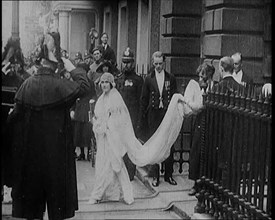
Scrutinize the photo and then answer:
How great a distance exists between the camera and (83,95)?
5.19 meters

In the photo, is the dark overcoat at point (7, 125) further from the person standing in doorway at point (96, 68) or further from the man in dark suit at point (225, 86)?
the man in dark suit at point (225, 86)

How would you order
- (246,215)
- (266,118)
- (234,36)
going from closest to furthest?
(266,118) < (246,215) < (234,36)

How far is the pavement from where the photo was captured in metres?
5.37

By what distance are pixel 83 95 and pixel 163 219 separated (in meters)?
1.22

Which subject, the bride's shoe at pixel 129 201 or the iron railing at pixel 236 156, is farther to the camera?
the bride's shoe at pixel 129 201

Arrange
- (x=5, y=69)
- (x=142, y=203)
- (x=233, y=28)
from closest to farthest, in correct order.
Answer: (x=5, y=69) < (x=233, y=28) < (x=142, y=203)

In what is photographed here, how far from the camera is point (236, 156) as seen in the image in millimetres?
5375

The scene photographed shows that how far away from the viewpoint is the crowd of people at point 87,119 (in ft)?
16.4

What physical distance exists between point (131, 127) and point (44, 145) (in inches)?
38.9

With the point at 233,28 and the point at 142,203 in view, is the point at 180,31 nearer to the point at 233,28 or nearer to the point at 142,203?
the point at 233,28

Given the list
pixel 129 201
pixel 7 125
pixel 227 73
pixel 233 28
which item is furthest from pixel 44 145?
pixel 233 28

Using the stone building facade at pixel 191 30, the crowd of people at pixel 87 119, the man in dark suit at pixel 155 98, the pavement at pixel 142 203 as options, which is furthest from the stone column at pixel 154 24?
the pavement at pixel 142 203

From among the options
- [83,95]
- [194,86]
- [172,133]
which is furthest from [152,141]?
[83,95]

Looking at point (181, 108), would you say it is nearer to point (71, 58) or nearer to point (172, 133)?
point (172, 133)
